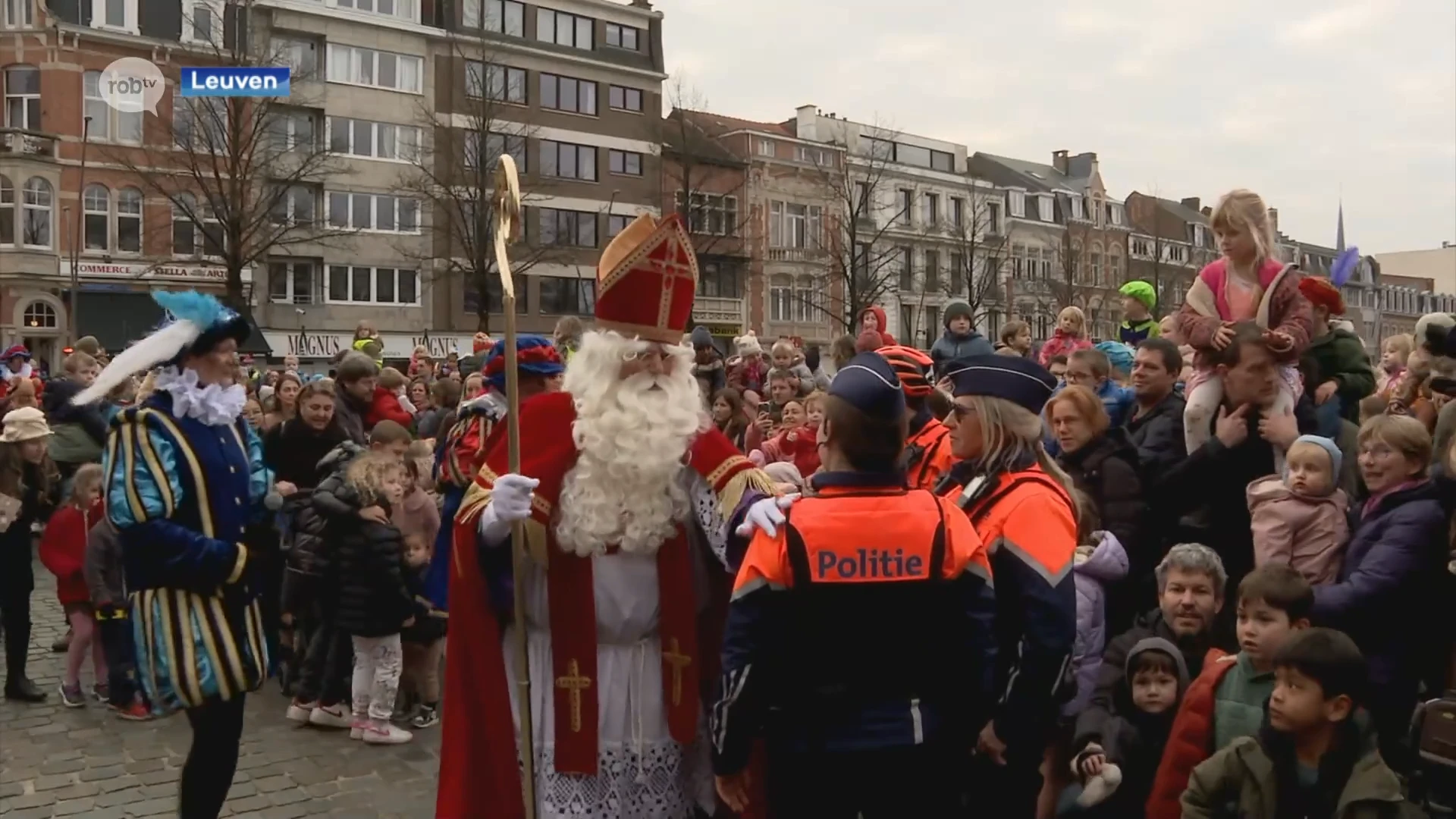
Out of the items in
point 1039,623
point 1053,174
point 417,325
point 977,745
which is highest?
point 1053,174

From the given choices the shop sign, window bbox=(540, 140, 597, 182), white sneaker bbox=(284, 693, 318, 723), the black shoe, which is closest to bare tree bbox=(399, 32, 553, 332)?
window bbox=(540, 140, 597, 182)

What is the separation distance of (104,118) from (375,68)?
315 inches

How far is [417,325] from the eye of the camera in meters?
37.1

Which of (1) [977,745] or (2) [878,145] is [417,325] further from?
(1) [977,745]

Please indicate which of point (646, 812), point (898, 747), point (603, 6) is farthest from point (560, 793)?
point (603, 6)

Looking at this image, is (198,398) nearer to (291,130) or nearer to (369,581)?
(369,581)

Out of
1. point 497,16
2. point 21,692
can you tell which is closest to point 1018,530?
Answer: point 21,692

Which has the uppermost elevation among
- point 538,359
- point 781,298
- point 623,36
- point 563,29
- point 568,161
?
point 623,36

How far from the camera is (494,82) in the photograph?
37.3 metres

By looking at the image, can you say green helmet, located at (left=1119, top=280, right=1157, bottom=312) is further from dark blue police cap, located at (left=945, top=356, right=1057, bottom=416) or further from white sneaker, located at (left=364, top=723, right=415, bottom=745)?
white sneaker, located at (left=364, top=723, right=415, bottom=745)

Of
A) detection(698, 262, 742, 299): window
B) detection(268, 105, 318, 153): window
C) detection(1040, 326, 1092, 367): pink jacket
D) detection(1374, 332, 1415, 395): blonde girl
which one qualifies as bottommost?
detection(1374, 332, 1415, 395): blonde girl

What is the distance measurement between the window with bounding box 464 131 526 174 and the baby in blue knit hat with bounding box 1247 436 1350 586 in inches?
1251

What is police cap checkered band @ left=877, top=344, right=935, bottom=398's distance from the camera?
15.2ft

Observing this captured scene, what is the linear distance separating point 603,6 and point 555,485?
4109cm
